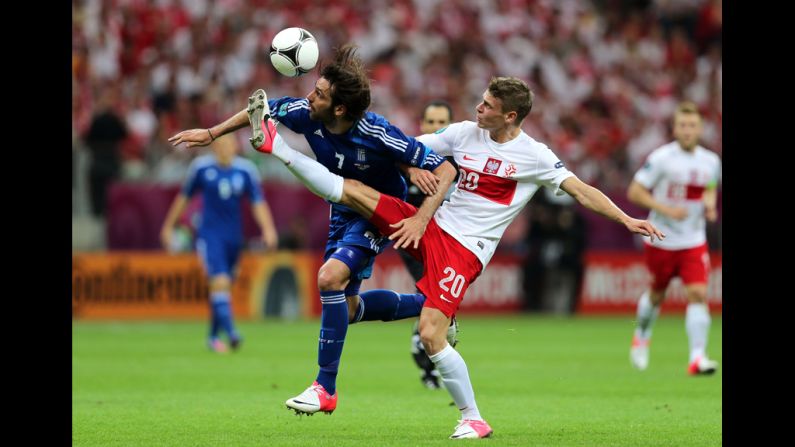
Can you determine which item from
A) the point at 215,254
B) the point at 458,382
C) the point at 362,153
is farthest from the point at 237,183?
the point at 458,382

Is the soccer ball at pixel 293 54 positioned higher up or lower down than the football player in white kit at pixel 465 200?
higher up

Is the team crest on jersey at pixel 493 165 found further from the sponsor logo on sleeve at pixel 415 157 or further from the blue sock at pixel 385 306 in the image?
the blue sock at pixel 385 306

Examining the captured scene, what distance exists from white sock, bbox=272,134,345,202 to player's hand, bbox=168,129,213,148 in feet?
1.62

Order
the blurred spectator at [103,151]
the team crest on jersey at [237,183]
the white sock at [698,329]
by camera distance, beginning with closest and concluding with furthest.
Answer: the white sock at [698,329] < the team crest on jersey at [237,183] < the blurred spectator at [103,151]

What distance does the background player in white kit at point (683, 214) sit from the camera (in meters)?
13.1

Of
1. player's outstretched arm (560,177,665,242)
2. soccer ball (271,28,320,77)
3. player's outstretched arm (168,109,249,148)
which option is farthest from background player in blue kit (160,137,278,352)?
player's outstretched arm (560,177,665,242)

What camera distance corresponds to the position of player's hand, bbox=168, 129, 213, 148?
8.19 metres

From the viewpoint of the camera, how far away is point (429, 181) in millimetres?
8406

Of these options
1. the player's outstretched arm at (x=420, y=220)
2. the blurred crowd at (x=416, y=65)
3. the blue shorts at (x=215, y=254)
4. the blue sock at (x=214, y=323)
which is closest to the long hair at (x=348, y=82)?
the player's outstretched arm at (x=420, y=220)

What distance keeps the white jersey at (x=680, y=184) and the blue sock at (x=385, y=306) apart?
4.62 meters

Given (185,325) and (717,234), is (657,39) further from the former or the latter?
(185,325)

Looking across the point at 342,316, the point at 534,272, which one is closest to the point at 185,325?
the point at 534,272

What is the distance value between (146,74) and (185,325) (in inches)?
195

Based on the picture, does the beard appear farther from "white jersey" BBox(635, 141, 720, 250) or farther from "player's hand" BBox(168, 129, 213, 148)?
"white jersey" BBox(635, 141, 720, 250)
